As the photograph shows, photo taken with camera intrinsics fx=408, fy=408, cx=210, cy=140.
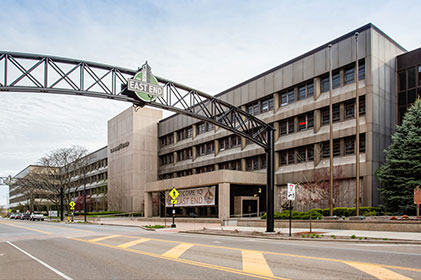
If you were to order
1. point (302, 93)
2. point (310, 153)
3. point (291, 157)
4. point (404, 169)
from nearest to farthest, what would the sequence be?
point (404, 169), point (310, 153), point (302, 93), point (291, 157)

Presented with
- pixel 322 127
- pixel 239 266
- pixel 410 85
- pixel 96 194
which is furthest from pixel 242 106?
pixel 96 194

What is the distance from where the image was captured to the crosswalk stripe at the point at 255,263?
9.59 metres

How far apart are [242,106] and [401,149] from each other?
21.3 m

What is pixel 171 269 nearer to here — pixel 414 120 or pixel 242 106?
pixel 414 120

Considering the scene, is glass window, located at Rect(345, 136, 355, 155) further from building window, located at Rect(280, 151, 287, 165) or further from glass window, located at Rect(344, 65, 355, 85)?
building window, located at Rect(280, 151, 287, 165)

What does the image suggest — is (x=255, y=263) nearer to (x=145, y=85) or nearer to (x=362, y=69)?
(x=145, y=85)

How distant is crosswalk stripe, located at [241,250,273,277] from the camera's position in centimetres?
959

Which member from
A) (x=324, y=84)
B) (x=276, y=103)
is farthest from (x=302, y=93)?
(x=276, y=103)

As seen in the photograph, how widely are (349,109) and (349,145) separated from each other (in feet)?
10.1

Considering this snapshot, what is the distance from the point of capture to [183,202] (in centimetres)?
4956

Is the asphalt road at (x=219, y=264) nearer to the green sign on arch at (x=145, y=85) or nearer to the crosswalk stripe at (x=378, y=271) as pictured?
the crosswalk stripe at (x=378, y=271)

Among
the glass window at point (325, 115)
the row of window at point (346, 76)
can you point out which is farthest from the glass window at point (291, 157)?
the row of window at point (346, 76)

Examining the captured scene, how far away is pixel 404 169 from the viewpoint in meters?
28.0

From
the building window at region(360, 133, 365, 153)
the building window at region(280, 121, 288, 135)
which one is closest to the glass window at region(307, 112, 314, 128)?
the building window at region(280, 121, 288, 135)
